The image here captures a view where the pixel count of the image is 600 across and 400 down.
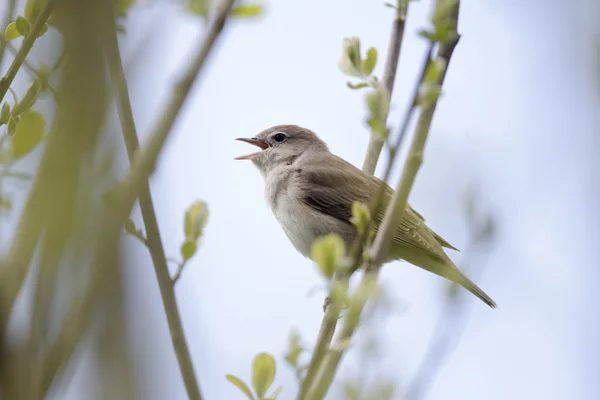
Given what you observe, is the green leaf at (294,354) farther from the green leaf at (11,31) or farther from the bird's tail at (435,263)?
the bird's tail at (435,263)

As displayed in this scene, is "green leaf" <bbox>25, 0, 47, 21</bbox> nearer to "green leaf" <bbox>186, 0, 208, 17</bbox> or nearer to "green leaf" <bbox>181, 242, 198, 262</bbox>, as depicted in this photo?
"green leaf" <bbox>186, 0, 208, 17</bbox>

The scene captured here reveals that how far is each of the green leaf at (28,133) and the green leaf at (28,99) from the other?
0.28 feet

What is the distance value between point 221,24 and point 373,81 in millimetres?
753

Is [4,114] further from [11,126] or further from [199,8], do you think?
[199,8]

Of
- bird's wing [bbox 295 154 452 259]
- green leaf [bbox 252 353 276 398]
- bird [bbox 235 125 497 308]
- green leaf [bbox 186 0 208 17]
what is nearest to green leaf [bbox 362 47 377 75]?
Result: green leaf [bbox 186 0 208 17]

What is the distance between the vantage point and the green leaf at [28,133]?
206 centimetres

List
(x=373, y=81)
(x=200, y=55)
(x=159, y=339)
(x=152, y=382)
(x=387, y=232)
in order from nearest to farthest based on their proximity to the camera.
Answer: (x=152, y=382) < (x=159, y=339) < (x=200, y=55) < (x=387, y=232) < (x=373, y=81)

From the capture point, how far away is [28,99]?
2172mm

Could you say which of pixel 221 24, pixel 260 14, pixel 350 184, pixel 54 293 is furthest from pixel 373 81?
pixel 350 184

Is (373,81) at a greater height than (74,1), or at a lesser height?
greater

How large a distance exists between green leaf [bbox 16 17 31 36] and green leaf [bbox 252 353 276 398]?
1.15 m

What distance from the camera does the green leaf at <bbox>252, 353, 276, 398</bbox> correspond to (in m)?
1.99

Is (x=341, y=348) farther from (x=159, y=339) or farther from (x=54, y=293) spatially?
(x=54, y=293)

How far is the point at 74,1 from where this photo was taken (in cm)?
104
